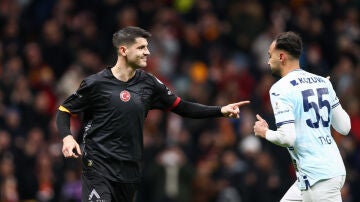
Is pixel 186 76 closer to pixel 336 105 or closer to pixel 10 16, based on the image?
pixel 10 16

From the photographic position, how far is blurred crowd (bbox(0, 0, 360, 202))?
1533 centimetres

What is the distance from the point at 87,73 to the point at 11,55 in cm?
147

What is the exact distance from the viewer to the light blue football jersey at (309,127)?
320 inches

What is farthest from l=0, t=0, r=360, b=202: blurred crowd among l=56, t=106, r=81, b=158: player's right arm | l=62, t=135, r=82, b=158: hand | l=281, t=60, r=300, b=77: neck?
l=281, t=60, r=300, b=77: neck

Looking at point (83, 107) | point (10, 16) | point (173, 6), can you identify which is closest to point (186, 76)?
point (173, 6)

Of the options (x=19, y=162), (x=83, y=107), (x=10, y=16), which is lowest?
(x=19, y=162)

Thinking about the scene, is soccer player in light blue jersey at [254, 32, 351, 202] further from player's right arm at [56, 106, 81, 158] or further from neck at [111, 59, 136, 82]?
player's right arm at [56, 106, 81, 158]

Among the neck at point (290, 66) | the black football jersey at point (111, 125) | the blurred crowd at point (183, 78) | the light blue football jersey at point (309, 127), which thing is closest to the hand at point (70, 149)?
the black football jersey at point (111, 125)

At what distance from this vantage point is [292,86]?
8.18m

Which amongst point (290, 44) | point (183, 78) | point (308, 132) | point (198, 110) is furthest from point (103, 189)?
point (183, 78)

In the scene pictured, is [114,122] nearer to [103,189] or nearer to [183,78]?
[103,189]

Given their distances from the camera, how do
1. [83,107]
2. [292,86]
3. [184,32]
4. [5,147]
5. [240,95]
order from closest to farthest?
[292,86]
[83,107]
[5,147]
[240,95]
[184,32]

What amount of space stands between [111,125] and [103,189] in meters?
0.62

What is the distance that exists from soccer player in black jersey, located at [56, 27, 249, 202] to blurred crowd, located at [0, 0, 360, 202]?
5963 mm
